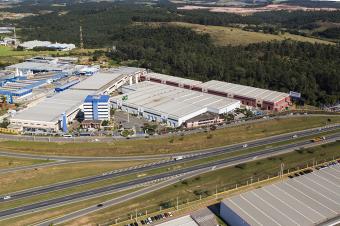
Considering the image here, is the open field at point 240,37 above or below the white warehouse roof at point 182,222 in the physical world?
above

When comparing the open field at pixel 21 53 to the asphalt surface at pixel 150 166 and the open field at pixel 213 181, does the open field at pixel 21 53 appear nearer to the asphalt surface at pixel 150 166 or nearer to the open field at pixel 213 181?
the asphalt surface at pixel 150 166

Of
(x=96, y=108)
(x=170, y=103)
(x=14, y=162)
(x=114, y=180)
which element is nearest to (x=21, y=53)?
(x=96, y=108)

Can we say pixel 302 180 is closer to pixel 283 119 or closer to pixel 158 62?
pixel 283 119

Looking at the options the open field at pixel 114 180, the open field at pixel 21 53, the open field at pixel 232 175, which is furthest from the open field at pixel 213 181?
the open field at pixel 21 53

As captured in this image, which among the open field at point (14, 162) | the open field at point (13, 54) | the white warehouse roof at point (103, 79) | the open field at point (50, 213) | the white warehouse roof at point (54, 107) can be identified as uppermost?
the open field at point (13, 54)

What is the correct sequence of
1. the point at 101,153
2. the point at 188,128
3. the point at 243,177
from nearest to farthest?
the point at 243,177, the point at 101,153, the point at 188,128

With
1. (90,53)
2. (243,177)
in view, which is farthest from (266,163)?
(90,53)
